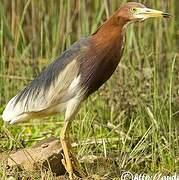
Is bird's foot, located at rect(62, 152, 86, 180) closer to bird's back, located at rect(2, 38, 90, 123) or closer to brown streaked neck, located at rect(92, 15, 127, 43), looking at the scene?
bird's back, located at rect(2, 38, 90, 123)

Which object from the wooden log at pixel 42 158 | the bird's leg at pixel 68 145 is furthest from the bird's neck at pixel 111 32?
the wooden log at pixel 42 158

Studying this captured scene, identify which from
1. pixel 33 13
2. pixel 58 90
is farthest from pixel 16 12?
pixel 58 90

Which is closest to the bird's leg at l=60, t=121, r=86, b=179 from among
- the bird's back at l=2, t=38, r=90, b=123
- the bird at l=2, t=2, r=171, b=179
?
the bird at l=2, t=2, r=171, b=179

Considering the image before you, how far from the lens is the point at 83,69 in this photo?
3.63m

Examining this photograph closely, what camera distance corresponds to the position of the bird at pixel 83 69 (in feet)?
11.8

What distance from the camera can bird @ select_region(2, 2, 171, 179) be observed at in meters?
3.60

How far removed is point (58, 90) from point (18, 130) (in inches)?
48.7

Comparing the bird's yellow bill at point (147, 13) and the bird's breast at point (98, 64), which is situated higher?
the bird's yellow bill at point (147, 13)

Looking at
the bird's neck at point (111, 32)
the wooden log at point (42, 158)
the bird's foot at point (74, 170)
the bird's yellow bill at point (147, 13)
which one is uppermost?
the bird's yellow bill at point (147, 13)

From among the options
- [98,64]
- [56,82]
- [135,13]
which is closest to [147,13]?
[135,13]

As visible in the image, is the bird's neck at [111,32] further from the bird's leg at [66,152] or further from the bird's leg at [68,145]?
the bird's leg at [66,152]

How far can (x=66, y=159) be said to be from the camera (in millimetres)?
3670

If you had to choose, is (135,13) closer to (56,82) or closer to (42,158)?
(56,82)

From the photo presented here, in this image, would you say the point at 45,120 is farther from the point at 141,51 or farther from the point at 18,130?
the point at 141,51
